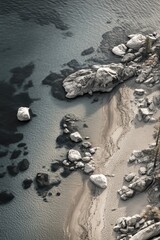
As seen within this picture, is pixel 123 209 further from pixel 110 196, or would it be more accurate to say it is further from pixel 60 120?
pixel 60 120

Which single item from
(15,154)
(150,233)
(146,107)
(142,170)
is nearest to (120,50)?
(146,107)

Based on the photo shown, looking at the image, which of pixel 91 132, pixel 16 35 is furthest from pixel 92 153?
pixel 16 35

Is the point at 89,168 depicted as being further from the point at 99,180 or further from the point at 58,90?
the point at 58,90

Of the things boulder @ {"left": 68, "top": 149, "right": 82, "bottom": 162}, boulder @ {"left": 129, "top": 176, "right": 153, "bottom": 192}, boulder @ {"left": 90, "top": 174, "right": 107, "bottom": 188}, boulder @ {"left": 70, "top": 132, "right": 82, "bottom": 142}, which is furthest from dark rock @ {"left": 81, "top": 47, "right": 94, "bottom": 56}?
boulder @ {"left": 129, "top": 176, "right": 153, "bottom": 192}

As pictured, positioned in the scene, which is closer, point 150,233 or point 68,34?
point 150,233

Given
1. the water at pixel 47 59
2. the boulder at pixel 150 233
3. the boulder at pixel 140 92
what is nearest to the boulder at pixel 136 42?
the water at pixel 47 59

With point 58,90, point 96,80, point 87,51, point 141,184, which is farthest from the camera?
point 87,51
